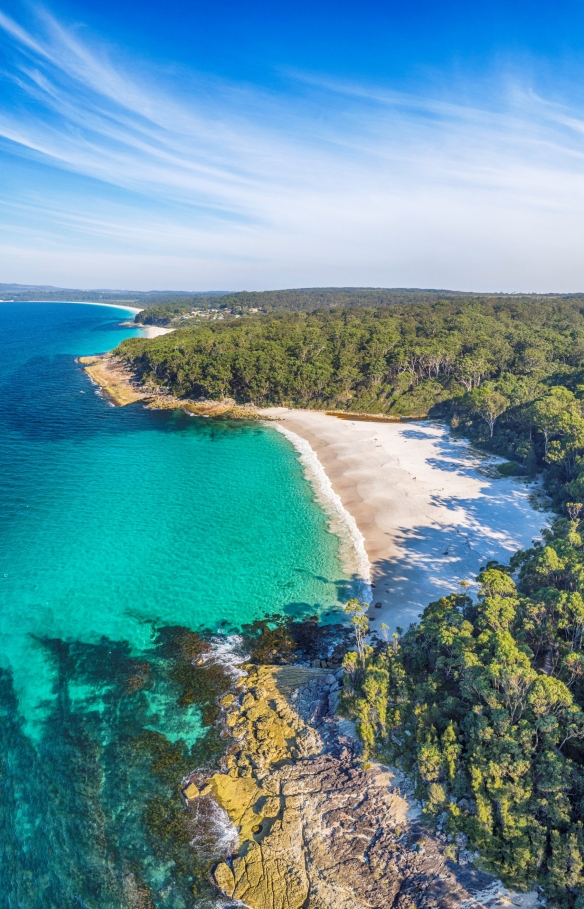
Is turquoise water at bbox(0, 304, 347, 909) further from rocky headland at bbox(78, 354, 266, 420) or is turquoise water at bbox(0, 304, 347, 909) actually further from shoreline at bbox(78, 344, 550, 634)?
rocky headland at bbox(78, 354, 266, 420)

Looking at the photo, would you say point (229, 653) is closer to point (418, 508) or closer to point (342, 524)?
point (342, 524)

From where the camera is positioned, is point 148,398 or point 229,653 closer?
point 229,653

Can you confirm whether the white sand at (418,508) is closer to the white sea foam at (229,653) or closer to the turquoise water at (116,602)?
the turquoise water at (116,602)

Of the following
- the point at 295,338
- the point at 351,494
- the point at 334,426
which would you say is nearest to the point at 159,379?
the point at 295,338

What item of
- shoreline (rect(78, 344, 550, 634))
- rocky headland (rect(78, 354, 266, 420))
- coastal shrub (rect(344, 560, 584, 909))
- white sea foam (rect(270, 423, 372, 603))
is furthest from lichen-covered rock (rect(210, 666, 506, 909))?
rocky headland (rect(78, 354, 266, 420))

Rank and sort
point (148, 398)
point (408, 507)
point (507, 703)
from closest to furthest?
point (507, 703) < point (408, 507) < point (148, 398)

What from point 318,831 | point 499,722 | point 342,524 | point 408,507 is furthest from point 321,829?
point 408,507
